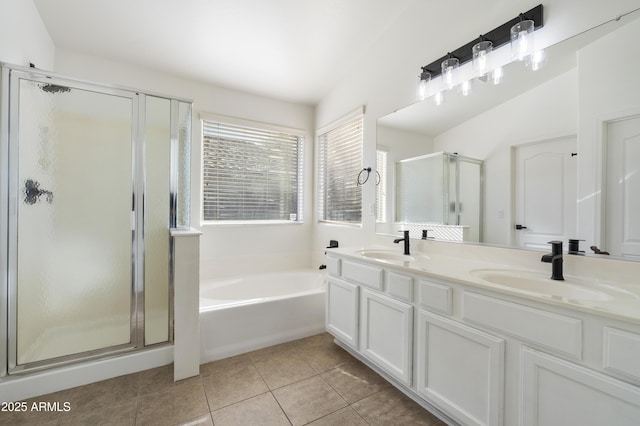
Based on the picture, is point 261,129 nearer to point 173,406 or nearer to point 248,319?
point 248,319

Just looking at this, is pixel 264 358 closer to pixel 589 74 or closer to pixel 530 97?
pixel 530 97

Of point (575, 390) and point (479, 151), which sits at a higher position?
point (479, 151)

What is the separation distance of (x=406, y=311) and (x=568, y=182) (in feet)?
3.51

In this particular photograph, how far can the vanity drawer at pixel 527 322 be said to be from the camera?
907mm

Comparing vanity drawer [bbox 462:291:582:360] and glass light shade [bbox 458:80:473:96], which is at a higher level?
glass light shade [bbox 458:80:473:96]

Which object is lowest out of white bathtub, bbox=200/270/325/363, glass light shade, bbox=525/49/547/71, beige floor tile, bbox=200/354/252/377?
beige floor tile, bbox=200/354/252/377

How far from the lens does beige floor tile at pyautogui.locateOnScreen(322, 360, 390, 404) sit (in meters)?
1.64

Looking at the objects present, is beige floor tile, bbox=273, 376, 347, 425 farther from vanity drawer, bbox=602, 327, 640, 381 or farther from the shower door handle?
the shower door handle

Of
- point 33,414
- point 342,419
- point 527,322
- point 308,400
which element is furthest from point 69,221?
point 527,322

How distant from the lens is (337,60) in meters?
2.61

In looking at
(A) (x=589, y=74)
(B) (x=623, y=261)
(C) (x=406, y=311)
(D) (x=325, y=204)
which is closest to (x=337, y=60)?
(D) (x=325, y=204)

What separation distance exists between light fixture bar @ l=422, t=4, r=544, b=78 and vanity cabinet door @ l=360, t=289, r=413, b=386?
65.6 inches

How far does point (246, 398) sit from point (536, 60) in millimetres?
2564

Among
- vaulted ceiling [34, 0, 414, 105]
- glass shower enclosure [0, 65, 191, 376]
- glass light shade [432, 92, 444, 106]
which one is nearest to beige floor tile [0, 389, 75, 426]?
glass shower enclosure [0, 65, 191, 376]
